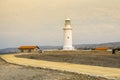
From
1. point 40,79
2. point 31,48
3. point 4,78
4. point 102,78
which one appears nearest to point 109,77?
point 102,78

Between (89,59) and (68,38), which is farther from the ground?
(68,38)

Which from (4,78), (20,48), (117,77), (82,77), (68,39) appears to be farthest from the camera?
(20,48)

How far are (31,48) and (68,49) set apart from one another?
8.48 meters

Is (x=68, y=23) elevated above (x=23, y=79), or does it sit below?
above

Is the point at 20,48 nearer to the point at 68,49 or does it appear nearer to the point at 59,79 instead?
the point at 68,49

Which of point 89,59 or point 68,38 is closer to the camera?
point 89,59

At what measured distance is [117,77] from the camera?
14.4 meters

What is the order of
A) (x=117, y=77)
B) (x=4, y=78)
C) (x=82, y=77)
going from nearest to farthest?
1. (x=117, y=77)
2. (x=82, y=77)
3. (x=4, y=78)

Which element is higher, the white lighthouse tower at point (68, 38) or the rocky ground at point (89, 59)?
the white lighthouse tower at point (68, 38)

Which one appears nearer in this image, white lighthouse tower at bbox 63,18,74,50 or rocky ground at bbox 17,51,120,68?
rocky ground at bbox 17,51,120,68

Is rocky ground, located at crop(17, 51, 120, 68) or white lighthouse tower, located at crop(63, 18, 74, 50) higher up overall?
white lighthouse tower, located at crop(63, 18, 74, 50)

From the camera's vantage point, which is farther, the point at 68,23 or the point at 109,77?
the point at 68,23

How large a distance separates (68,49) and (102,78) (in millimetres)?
39487

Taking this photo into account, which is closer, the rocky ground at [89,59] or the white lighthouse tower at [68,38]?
the rocky ground at [89,59]
